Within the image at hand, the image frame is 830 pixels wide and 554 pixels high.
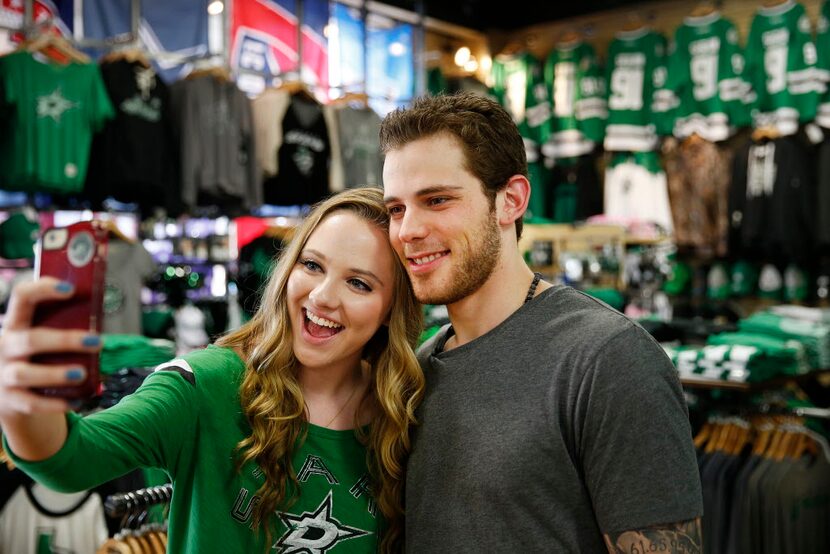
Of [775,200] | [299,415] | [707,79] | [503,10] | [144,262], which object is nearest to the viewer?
[299,415]

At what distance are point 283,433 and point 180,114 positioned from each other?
14.8ft

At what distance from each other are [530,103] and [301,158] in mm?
3288

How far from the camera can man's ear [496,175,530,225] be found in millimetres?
1762

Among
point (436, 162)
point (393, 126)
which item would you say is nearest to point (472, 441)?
point (436, 162)

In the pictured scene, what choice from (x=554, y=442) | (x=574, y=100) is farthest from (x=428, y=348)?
(x=574, y=100)

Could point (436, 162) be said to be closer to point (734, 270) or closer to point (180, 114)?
point (180, 114)

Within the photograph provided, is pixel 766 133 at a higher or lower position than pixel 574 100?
lower

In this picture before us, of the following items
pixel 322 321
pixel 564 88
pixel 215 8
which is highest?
pixel 215 8

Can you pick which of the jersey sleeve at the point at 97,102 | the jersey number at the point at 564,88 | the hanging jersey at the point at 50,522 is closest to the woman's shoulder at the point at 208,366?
the hanging jersey at the point at 50,522

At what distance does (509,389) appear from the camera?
1.56 metres

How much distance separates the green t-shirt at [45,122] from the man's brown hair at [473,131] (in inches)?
147

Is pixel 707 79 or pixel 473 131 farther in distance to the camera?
pixel 707 79

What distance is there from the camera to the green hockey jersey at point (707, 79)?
6879 millimetres

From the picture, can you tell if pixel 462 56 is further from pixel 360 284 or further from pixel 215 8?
pixel 360 284
